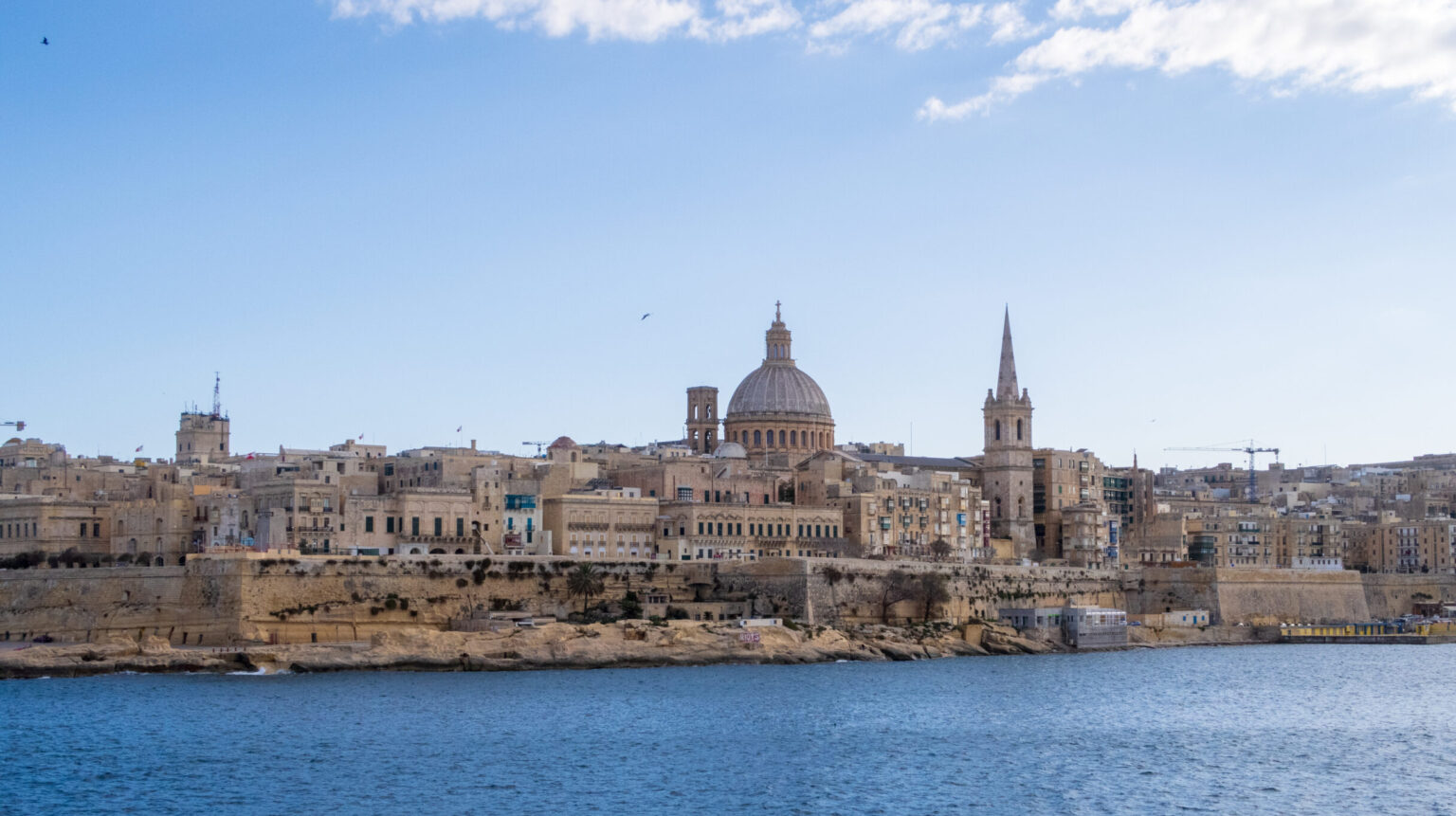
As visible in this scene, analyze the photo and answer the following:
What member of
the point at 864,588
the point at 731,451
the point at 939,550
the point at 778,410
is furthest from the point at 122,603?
the point at 778,410

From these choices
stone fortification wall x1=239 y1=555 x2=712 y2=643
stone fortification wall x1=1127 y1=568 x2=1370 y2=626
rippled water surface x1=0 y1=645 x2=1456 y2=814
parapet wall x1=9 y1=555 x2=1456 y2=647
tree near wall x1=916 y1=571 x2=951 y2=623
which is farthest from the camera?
stone fortification wall x1=1127 y1=568 x2=1370 y2=626

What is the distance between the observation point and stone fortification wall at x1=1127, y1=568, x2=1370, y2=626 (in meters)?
75.9

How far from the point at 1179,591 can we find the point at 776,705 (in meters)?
35.2

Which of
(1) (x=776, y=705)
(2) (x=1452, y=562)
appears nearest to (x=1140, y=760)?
(1) (x=776, y=705)

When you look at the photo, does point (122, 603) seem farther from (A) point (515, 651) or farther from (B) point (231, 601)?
(A) point (515, 651)

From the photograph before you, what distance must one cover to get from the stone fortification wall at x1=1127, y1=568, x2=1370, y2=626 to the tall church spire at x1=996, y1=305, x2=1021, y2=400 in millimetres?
12745

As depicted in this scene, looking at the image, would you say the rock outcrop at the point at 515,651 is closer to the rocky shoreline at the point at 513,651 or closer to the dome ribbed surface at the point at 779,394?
the rocky shoreline at the point at 513,651

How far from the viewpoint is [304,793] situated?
3294cm

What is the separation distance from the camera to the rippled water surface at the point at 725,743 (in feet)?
108

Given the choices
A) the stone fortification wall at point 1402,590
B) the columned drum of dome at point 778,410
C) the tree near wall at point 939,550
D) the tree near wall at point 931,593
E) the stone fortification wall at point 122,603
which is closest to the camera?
the stone fortification wall at point 122,603

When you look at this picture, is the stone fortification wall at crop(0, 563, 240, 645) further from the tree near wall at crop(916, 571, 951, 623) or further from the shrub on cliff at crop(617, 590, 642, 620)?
the tree near wall at crop(916, 571, 951, 623)

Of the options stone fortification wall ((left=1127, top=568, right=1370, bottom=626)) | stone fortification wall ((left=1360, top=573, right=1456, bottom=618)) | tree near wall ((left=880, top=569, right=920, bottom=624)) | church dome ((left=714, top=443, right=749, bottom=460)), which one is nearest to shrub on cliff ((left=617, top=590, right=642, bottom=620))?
tree near wall ((left=880, top=569, right=920, bottom=624))

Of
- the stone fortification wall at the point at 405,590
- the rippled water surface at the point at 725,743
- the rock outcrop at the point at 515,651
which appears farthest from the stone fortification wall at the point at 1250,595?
the stone fortification wall at the point at 405,590

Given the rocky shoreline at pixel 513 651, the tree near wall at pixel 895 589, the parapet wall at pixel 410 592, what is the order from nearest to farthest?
the rocky shoreline at pixel 513 651 < the parapet wall at pixel 410 592 < the tree near wall at pixel 895 589
